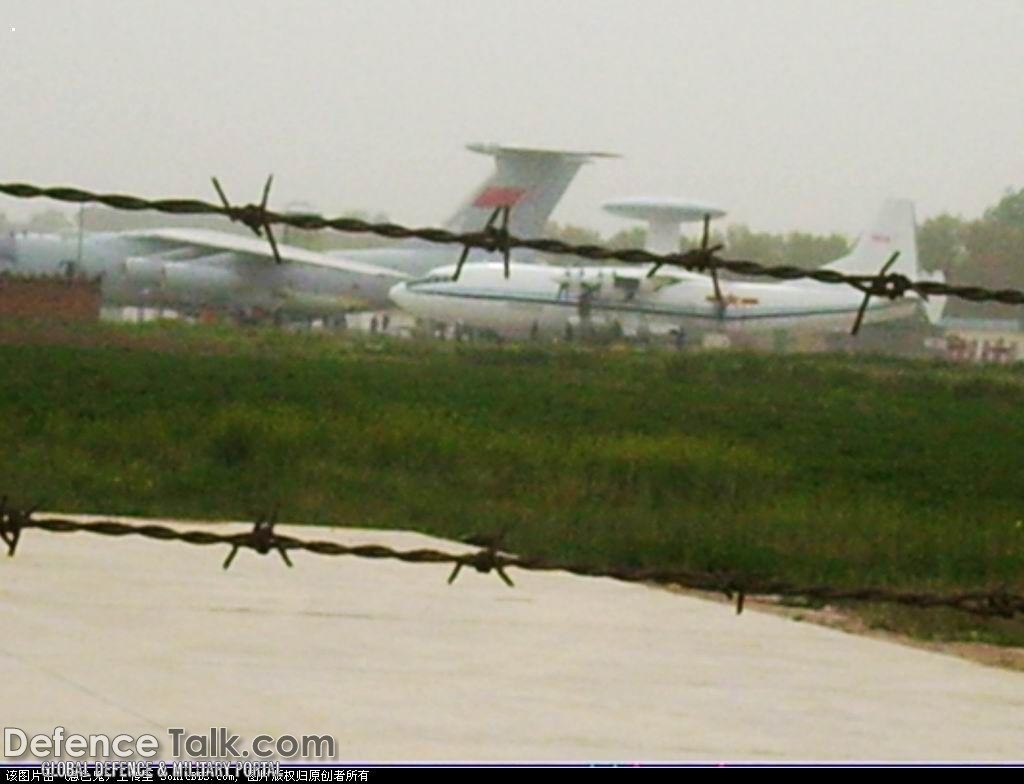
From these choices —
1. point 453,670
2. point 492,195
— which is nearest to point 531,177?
point 492,195

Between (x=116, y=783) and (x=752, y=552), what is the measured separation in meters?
7.94

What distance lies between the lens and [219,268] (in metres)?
53.4

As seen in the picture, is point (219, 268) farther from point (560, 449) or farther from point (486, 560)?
point (486, 560)

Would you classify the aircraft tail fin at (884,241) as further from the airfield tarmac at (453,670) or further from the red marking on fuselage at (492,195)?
the airfield tarmac at (453,670)

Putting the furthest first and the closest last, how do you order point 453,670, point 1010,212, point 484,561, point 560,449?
point 1010,212 < point 560,449 < point 453,670 < point 484,561

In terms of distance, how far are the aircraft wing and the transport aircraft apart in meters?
0.02

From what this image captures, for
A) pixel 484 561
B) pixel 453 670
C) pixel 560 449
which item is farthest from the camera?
pixel 560 449

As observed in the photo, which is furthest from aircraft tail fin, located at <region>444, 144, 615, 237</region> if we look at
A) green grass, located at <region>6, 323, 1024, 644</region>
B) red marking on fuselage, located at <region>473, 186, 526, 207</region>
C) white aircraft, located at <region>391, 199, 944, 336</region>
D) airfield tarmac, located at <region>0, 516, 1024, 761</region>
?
airfield tarmac, located at <region>0, 516, 1024, 761</region>

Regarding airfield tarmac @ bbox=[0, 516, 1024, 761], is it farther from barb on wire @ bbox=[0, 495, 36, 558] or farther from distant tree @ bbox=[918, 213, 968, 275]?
distant tree @ bbox=[918, 213, 968, 275]

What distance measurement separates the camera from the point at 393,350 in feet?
117

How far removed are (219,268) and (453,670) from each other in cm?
4860

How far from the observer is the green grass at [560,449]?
12.1 metres

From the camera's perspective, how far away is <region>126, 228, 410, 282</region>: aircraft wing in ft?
174

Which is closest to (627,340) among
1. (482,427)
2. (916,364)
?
(916,364)
